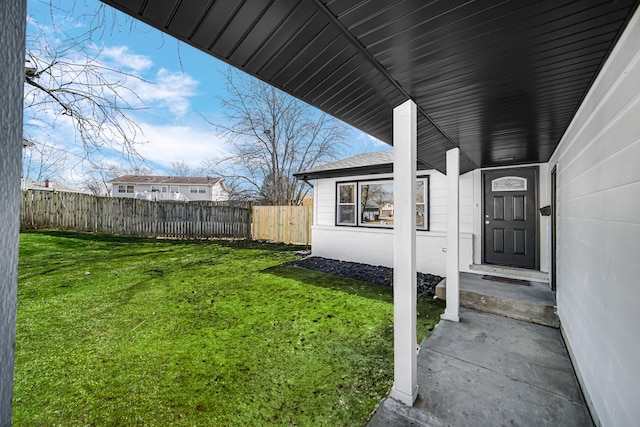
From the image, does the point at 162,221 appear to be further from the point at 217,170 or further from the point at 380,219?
the point at 380,219

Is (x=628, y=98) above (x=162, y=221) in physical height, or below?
above

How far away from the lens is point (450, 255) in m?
3.51

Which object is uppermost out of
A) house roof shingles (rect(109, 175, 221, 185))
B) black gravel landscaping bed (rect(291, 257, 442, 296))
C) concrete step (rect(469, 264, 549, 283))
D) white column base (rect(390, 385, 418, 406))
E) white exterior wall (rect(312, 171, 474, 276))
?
house roof shingles (rect(109, 175, 221, 185))

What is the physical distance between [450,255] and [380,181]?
3711 millimetres

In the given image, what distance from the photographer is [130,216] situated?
436 inches

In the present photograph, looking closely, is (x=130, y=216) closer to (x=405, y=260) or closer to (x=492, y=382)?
(x=405, y=260)

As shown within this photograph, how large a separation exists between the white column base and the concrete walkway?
0.04 meters

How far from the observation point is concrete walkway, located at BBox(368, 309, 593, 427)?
1915mm

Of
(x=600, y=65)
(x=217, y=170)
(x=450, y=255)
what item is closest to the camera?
(x=600, y=65)

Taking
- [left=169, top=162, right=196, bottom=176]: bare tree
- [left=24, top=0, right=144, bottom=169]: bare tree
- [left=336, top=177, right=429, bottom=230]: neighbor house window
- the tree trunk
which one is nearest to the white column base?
the tree trunk

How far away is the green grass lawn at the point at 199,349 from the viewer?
196 centimetres

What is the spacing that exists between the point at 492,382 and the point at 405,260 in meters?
1.43

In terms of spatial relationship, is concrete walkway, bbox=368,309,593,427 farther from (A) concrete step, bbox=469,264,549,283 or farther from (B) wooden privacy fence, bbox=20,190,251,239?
(B) wooden privacy fence, bbox=20,190,251,239

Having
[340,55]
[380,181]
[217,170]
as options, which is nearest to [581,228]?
[340,55]
